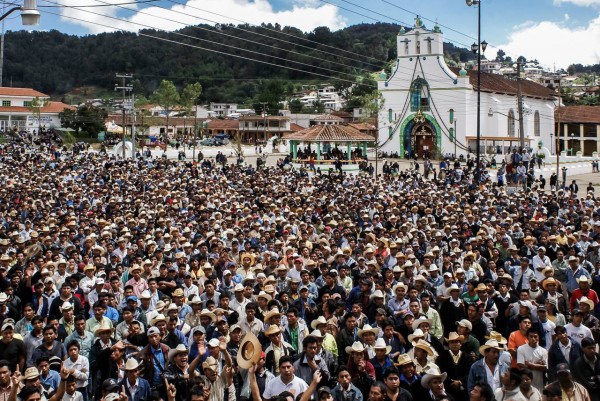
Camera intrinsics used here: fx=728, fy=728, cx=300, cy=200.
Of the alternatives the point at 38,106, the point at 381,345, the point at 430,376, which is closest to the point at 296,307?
the point at 381,345

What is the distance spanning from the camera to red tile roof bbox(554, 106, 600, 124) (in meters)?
74.0

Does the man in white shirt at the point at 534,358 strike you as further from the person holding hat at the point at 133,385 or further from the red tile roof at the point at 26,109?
the red tile roof at the point at 26,109

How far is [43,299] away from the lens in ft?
32.6

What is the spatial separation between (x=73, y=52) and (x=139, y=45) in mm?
17754

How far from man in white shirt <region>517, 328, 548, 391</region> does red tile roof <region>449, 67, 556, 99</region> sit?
181 ft

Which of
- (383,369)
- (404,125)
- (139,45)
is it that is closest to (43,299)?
(383,369)

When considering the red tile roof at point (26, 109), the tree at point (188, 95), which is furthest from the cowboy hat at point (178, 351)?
the tree at point (188, 95)

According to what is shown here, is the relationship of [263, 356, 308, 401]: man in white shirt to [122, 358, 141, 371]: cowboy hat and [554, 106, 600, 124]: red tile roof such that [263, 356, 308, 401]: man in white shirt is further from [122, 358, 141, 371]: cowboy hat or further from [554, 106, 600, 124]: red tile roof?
[554, 106, 600, 124]: red tile roof

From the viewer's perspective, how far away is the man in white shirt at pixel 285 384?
269 inches

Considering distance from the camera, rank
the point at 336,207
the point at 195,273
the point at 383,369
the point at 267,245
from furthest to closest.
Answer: the point at 336,207 < the point at 267,245 < the point at 195,273 < the point at 383,369

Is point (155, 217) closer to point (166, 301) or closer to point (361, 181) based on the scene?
point (166, 301)

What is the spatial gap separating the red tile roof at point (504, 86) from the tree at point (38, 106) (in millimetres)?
44331

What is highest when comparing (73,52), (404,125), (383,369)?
(73,52)

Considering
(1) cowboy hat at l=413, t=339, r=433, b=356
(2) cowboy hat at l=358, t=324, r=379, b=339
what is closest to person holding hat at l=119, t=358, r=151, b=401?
(2) cowboy hat at l=358, t=324, r=379, b=339
